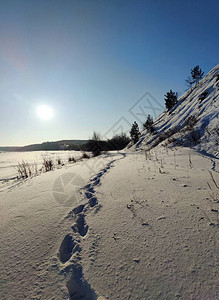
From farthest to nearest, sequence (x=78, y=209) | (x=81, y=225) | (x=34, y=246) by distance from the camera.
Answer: (x=78, y=209) < (x=81, y=225) < (x=34, y=246)

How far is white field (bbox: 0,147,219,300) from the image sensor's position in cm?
65

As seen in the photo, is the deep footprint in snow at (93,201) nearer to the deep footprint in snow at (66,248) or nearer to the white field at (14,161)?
the deep footprint in snow at (66,248)

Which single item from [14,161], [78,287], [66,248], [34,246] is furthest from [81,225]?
[14,161]

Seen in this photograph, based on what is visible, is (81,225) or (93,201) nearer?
(81,225)

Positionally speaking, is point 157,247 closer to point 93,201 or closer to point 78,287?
point 78,287

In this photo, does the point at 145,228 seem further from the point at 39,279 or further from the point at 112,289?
the point at 39,279

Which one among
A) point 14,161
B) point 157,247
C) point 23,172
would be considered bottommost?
point 157,247

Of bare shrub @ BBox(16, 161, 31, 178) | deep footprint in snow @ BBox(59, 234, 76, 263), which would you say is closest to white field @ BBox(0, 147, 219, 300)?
deep footprint in snow @ BBox(59, 234, 76, 263)

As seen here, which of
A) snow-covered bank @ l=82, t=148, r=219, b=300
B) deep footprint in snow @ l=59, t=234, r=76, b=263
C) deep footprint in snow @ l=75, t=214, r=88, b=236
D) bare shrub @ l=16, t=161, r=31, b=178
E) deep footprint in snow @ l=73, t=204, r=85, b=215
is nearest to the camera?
snow-covered bank @ l=82, t=148, r=219, b=300

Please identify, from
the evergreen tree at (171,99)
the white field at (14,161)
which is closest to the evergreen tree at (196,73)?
the evergreen tree at (171,99)

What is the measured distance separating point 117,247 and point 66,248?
1.34ft

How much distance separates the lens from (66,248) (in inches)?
39.0

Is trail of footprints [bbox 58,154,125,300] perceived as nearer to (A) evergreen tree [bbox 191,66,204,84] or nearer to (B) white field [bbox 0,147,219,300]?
(B) white field [bbox 0,147,219,300]

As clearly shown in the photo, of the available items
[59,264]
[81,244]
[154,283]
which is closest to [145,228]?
[154,283]
